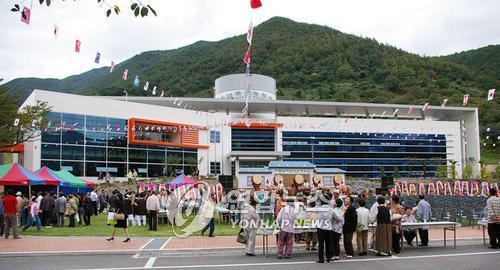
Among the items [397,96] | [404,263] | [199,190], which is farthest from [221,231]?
[397,96]

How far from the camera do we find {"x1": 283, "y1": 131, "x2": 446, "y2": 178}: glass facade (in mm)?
68875

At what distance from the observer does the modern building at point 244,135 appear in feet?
167

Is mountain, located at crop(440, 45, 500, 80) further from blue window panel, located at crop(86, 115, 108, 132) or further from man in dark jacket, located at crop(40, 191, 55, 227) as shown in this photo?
man in dark jacket, located at crop(40, 191, 55, 227)

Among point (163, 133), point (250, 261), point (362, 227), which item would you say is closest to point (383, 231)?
point (362, 227)

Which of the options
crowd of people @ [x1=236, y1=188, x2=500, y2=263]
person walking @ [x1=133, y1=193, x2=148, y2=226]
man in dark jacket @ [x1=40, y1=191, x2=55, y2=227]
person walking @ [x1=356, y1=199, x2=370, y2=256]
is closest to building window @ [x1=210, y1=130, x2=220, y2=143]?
person walking @ [x1=133, y1=193, x2=148, y2=226]

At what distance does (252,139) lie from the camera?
6775cm

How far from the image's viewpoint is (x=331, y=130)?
68.9 metres

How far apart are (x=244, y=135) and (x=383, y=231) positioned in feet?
181

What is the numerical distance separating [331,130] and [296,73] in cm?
4601

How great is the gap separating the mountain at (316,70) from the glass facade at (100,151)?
31.1 metres

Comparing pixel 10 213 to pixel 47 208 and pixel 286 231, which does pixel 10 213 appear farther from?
pixel 286 231

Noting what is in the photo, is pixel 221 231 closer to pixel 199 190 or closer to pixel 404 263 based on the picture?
pixel 199 190

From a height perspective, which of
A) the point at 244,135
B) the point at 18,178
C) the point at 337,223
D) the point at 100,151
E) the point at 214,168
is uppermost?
the point at 244,135

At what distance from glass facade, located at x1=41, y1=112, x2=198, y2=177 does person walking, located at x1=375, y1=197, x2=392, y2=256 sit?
3693cm
